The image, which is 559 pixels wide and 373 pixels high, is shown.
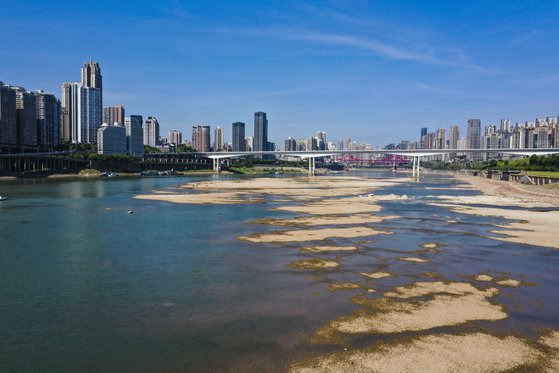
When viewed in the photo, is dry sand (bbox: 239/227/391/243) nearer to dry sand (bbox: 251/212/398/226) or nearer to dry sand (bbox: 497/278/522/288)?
dry sand (bbox: 251/212/398/226)

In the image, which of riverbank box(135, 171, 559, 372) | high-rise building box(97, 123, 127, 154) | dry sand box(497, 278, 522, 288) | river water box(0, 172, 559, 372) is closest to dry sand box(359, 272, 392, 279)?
riverbank box(135, 171, 559, 372)

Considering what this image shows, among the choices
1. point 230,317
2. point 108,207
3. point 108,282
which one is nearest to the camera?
point 230,317

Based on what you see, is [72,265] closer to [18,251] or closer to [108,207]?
[18,251]

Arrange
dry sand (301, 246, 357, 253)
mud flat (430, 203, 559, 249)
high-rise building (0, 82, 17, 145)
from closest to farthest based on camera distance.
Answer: dry sand (301, 246, 357, 253), mud flat (430, 203, 559, 249), high-rise building (0, 82, 17, 145)

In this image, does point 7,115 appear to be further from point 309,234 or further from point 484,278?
point 484,278

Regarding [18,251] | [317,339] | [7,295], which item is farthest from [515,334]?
[18,251]

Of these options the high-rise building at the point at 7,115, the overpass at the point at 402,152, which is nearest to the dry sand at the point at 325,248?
the overpass at the point at 402,152

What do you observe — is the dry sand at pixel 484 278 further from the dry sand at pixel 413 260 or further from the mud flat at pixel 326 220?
the mud flat at pixel 326 220
